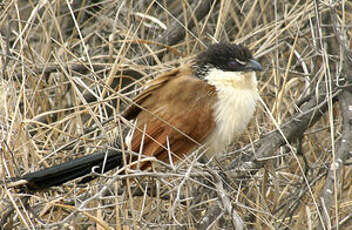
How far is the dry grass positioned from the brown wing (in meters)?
0.10

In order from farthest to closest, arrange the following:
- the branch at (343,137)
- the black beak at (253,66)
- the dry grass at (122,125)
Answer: the black beak at (253,66) → the dry grass at (122,125) → the branch at (343,137)

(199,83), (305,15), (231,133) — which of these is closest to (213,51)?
(199,83)

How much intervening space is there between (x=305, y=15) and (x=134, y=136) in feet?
3.29

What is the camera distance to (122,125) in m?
2.51

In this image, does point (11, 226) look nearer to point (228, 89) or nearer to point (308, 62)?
point (228, 89)

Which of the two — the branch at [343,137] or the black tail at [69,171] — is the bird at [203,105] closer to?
the black tail at [69,171]

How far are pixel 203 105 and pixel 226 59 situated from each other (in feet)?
0.73

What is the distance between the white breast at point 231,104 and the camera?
7.82ft

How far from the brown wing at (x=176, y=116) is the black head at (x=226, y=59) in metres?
0.07

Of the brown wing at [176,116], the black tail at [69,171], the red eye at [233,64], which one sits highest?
the red eye at [233,64]

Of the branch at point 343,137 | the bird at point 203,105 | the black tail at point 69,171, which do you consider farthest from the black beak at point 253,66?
the black tail at point 69,171

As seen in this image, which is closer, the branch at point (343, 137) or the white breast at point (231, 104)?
the branch at point (343, 137)

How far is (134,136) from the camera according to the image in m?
2.40

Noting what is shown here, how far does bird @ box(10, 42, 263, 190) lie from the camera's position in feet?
7.82
